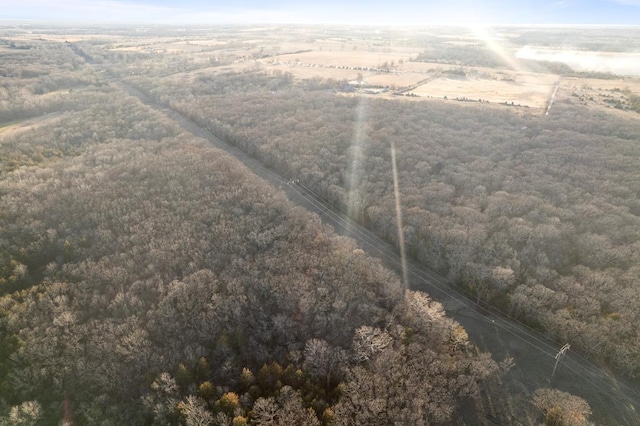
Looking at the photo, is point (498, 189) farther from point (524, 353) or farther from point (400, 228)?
point (524, 353)

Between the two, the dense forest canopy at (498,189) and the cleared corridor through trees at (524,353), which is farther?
the dense forest canopy at (498,189)

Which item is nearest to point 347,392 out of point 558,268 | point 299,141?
point 558,268

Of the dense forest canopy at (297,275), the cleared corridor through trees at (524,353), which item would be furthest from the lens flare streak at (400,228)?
the dense forest canopy at (297,275)

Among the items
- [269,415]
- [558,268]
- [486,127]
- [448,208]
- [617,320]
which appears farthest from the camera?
[486,127]

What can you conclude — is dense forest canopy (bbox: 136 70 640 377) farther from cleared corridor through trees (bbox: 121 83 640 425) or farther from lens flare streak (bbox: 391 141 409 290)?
cleared corridor through trees (bbox: 121 83 640 425)

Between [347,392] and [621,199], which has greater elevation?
[621,199]

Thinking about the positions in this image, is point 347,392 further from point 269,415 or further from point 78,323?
point 78,323

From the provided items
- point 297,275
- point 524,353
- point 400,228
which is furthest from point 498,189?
point 297,275

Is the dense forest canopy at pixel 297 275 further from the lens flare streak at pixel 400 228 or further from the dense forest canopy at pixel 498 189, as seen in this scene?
the lens flare streak at pixel 400 228

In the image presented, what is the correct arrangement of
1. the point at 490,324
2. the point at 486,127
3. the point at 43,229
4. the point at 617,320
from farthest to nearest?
the point at 486,127 < the point at 43,229 < the point at 490,324 < the point at 617,320

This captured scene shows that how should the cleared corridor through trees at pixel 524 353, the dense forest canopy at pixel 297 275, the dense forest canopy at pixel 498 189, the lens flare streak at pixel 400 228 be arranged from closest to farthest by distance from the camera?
1. the dense forest canopy at pixel 297 275
2. the cleared corridor through trees at pixel 524 353
3. the dense forest canopy at pixel 498 189
4. the lens flare streak at pixel 400 228
